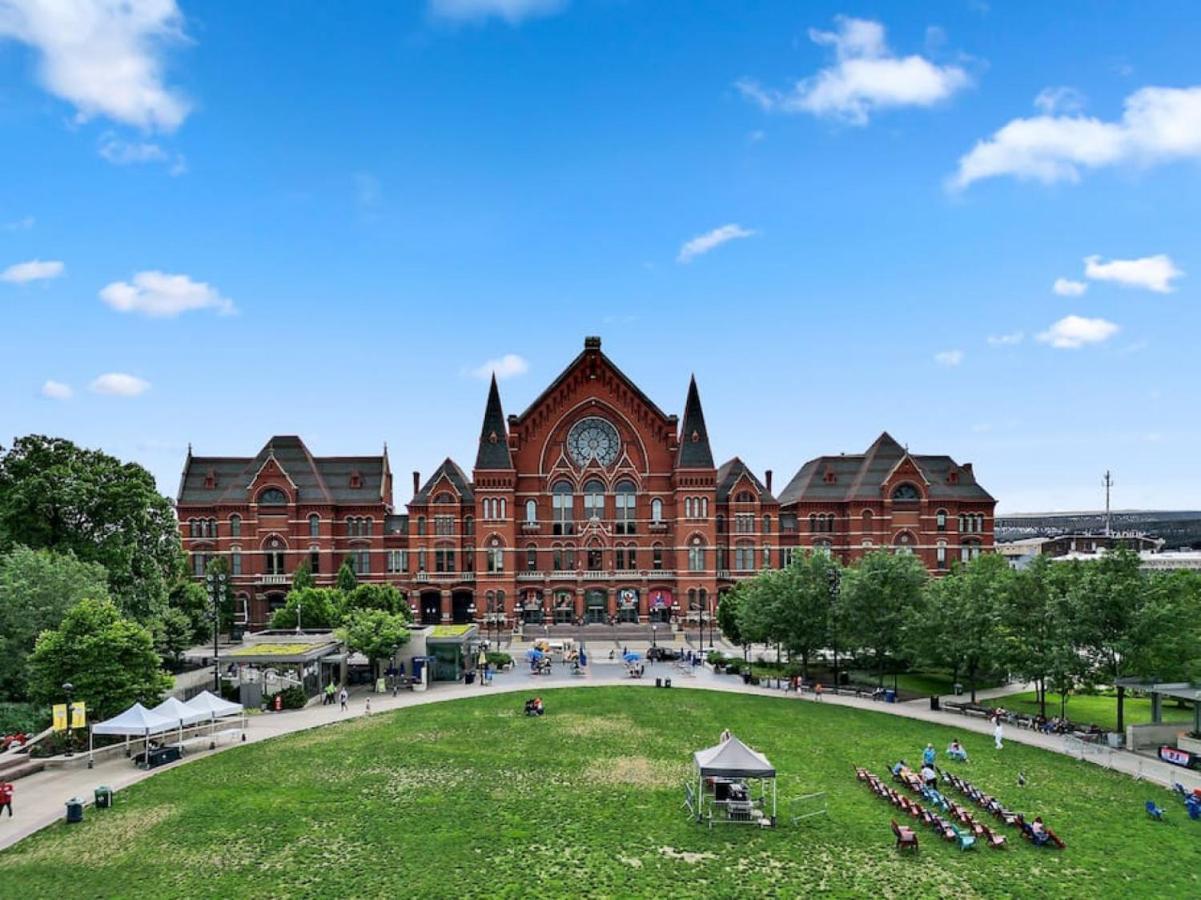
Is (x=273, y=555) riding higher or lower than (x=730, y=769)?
higher

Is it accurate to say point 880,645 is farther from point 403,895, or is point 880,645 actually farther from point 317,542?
point 317,542

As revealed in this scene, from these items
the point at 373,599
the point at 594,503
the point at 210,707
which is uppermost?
the point at 594,503

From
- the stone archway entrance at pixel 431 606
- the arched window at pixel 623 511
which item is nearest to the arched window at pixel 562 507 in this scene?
the arched window at pixel 623 511

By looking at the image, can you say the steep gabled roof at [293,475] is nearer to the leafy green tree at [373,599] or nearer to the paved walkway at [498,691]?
the leafy green tree at [373,599]

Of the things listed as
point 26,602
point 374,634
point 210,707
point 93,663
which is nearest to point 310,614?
point 374,634

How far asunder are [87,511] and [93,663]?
747 inches

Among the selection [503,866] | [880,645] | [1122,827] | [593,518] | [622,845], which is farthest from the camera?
[593,518]

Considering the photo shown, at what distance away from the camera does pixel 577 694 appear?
44125 mm

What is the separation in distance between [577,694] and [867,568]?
17081mm

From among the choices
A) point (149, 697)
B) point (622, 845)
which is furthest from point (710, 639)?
point (622, 845)

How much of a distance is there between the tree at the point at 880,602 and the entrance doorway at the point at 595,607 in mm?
34514

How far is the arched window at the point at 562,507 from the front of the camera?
77.2 metres

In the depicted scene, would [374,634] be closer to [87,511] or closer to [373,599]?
[373,599]

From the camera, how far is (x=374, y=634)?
46.1 m
